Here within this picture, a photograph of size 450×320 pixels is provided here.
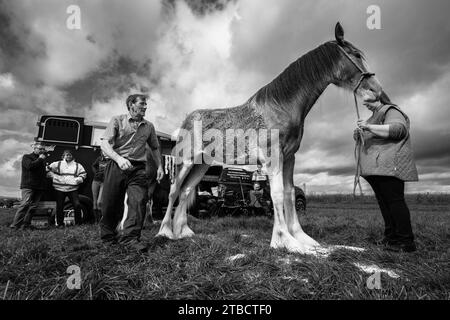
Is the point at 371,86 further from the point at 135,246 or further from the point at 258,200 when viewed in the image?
the point at 258,200

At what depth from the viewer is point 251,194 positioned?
372 inches

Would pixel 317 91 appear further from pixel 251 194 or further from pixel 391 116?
pixel 251 194

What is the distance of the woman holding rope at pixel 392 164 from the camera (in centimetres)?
307

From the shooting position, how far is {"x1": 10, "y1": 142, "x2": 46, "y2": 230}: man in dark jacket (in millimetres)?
5961

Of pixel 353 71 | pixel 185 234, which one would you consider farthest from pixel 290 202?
pixel 353 71

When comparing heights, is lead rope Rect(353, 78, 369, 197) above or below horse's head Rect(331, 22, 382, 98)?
below

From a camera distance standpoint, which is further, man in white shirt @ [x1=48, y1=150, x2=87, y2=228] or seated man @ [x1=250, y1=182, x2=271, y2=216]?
seated man @ [x1=250, y1=182, x2=271, y2=216]

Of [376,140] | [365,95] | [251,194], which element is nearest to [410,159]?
[376,140]

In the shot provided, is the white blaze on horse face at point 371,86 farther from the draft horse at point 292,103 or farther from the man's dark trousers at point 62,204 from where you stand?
the man's dark trousers at point 62,204

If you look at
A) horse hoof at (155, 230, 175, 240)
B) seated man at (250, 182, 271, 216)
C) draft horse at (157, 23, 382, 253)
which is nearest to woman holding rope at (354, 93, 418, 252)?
draft horse at (157, 23, 382, 253)

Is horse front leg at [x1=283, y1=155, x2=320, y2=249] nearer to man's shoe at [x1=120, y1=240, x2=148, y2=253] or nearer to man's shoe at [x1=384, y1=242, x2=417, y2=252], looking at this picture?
man's shoe at [x1=384, y1=242, x2=417, y2=252]

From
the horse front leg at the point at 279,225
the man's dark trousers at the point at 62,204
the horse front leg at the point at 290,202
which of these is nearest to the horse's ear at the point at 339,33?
the horse front leg at the point at 290,202

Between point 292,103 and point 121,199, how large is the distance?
9.35ft
